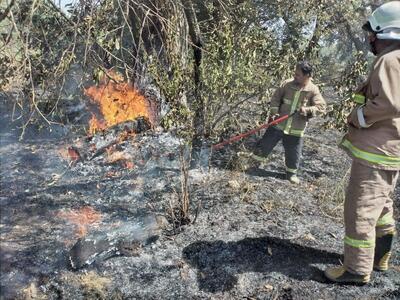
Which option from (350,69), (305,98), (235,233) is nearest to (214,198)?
(235,233)

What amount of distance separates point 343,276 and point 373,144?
1.05 m

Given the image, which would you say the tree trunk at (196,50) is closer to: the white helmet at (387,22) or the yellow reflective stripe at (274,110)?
the yellow reflective stripe at (274,110)

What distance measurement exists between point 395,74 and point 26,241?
328 centimetres

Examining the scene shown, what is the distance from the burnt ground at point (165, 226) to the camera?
3.34 m

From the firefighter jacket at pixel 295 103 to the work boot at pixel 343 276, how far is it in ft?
8.34

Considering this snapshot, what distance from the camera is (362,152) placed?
3.22 m

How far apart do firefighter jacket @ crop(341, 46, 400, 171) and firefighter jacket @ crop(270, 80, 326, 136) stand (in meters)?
2.28

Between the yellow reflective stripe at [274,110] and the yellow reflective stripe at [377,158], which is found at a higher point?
the yellow reflective stripe at [377,158]

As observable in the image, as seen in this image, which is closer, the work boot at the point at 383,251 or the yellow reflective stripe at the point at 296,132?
the work boot at the point at 383,251

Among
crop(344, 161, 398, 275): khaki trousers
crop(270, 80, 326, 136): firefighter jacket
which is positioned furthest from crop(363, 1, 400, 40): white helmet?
crop(270, 80, 326, 136): firefighter jacket

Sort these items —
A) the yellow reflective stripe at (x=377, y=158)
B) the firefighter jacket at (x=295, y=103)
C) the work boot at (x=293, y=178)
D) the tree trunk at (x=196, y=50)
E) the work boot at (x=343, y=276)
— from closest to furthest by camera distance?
1. the yellow reflective stripe at (x=377, y=158)
2. the work boot at (x=343, y=276)
3. the tree trunk at (x=196, y=50)
4. the firefighter jacket at (x=295, y=103)
5. the work boot at (x=293, y=178)

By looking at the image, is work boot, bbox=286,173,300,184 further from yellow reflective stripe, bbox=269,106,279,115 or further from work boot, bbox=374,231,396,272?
work boot, bbox=374,231,396,272

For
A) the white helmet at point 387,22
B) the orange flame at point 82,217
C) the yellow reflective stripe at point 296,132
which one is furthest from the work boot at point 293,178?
the white helmet at point 387,22

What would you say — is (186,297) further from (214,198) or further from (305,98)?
(305,98)
